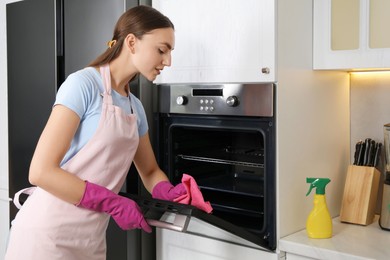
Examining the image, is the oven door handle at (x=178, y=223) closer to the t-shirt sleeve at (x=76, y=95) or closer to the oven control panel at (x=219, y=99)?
the t-shirt sleeve at (x=76, y=95)

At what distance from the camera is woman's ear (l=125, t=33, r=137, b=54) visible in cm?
176

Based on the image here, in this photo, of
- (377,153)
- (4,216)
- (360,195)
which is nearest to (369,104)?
(377,153)

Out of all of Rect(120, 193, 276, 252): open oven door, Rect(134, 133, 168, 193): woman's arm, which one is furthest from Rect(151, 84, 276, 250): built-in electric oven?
Rect(134, 133, 168, 193): woman's arm

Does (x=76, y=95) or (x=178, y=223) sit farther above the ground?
(x=76, y=95)

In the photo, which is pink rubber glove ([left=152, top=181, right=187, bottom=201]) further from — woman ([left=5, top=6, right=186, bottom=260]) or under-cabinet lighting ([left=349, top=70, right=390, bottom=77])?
under-cabinet lighting ([left=349, top=70, right=390, bottom=77])

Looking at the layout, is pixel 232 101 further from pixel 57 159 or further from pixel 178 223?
pixel 57 159

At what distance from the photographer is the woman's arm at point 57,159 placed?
1.58 metres

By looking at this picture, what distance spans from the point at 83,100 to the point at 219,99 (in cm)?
59

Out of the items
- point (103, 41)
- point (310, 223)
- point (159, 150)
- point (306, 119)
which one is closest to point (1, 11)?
point (103, 41)

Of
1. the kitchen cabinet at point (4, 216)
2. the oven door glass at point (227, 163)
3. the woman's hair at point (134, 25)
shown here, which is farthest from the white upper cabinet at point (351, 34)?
the kitchen cabinet at point (4, 216)

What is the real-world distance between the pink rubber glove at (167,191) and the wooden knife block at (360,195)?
74 cm

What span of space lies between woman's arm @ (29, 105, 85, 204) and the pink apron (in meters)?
0.11

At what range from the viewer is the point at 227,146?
240 centimetres

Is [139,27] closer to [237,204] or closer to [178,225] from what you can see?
[178,225]
